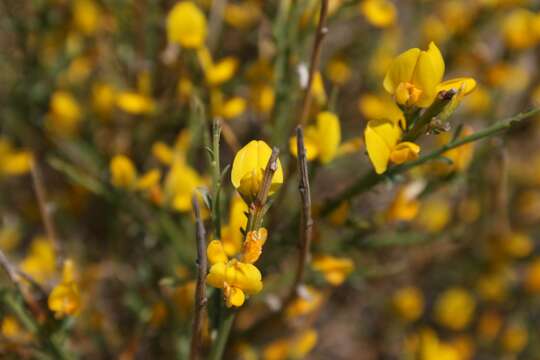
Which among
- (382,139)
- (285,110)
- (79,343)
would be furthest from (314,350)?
(382,139)

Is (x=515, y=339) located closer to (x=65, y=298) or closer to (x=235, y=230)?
(x=235, y=230)

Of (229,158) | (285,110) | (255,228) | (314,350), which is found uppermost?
(229,158)

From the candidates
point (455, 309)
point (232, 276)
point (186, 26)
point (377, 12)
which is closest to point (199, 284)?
point (232, 276)

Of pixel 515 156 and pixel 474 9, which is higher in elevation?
pixel 474 9

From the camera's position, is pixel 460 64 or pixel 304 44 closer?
pixel 304 44

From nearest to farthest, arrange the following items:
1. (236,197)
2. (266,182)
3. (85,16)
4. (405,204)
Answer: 1. (266,182)
2. (236,197)
3. (405,204)
4. (85,16)

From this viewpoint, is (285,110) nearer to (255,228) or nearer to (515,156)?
(255,228)
